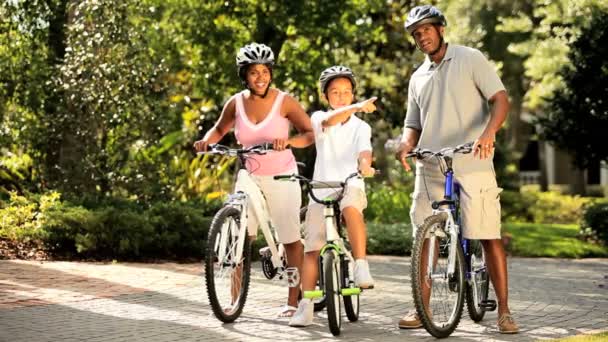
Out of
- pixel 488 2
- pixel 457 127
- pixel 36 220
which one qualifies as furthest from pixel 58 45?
pixel 488 2

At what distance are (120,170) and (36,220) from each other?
1.80 metres

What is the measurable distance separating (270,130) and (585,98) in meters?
11.7

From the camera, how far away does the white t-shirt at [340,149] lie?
26.1 ft

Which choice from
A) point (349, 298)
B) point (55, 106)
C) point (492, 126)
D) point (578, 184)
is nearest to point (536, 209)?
point (578, 184)

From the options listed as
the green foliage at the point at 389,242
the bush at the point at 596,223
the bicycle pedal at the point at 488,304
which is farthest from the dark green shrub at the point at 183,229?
the bush at the point at 596,223

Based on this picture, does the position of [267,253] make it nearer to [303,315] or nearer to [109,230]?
[303,315]

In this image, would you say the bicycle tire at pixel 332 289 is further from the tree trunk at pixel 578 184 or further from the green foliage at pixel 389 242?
the tree trunk at pixel 578 184

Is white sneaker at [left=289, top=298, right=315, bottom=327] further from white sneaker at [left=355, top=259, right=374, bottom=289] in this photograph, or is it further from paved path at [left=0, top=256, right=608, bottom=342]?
white sneaker at [left=355, top=259, right=374, bottom=289]

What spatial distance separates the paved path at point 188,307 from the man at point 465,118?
691 millimetres

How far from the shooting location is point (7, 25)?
52.5 ft

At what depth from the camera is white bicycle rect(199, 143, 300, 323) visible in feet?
25.6

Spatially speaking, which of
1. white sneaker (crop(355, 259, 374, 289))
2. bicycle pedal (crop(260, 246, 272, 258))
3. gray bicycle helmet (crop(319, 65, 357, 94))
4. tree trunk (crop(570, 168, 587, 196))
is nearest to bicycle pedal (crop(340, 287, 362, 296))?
white sneaker (crop(355, 259, 374, 289))

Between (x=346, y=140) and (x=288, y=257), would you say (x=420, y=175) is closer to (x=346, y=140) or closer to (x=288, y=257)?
(x=346, y=140)

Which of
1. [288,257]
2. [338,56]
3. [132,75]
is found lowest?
[288,257]
